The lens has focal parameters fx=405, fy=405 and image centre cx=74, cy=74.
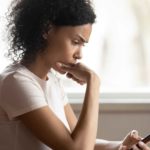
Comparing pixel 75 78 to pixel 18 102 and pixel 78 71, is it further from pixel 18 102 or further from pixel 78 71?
pixel 18 102

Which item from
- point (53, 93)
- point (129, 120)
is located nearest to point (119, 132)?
point (129, 120)

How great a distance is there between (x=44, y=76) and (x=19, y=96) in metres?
0.16

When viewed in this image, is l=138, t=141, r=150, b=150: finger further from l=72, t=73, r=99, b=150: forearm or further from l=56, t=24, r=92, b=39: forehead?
l=56, t=24, r=92, b=39: forehead

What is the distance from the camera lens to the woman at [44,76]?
1126mm

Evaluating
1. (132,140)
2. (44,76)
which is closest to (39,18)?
(44,76)

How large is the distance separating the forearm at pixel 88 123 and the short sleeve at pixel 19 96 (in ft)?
0.39

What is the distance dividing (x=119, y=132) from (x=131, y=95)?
179mm

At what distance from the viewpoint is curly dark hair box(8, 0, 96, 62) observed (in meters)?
1.18

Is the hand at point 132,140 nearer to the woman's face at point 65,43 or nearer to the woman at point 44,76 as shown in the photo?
the woman at point 44,76

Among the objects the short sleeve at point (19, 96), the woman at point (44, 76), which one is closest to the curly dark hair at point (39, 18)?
the woman at point (44, 76)

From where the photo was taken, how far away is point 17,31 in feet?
4.07

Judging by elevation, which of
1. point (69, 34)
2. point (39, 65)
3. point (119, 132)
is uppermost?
point (69, 34)

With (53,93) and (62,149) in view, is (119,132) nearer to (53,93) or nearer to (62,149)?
(53,93)

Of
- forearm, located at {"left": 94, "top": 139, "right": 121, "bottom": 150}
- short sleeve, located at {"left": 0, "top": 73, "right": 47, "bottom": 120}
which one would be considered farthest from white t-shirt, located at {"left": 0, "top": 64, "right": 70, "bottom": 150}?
forearm, located at {"left": 94, "top": 139, "right": 121, "bottom": 150}
